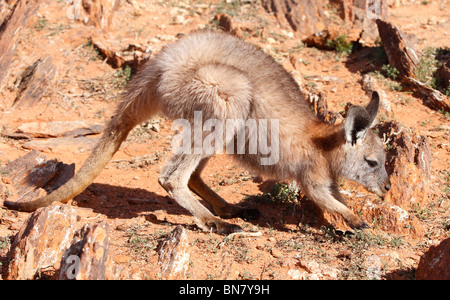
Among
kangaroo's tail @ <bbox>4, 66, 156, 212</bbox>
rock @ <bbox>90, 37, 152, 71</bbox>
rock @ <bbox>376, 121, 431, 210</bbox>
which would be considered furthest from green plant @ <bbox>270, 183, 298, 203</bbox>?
rock @ <bbox>90, 37, 152, 71</bbox>

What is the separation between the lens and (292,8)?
34.6ft

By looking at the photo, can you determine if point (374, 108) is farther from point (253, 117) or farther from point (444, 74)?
point (444, 74)

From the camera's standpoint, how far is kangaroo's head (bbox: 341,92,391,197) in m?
4.48

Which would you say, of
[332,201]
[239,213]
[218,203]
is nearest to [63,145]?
[218,203]

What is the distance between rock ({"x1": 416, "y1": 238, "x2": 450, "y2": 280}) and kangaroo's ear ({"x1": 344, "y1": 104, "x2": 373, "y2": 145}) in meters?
1.38

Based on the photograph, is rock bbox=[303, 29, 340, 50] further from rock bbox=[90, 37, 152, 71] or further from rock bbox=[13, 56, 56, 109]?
rock bbox=[13, 56, 56, 109]

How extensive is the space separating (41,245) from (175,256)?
41.1 inches

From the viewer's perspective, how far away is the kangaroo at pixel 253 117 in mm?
4457

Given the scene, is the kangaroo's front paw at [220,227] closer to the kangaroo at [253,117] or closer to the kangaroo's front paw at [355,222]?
the kangaroo at [253,117]
